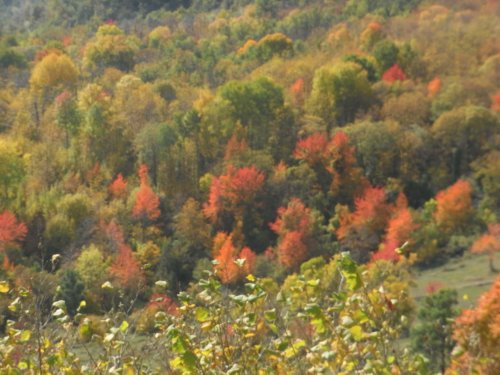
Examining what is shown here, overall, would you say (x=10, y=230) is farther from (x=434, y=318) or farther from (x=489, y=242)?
(x=489, y=242)

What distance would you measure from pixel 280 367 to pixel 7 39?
97917 mm

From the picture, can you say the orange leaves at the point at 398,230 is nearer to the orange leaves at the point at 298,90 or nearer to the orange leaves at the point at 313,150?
the orange leaves at the point at 313,150

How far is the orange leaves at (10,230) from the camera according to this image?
4600 centimetres

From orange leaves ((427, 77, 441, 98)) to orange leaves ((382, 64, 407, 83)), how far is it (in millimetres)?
3108

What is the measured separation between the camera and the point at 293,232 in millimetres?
48250

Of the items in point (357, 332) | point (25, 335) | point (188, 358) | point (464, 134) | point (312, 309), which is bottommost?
point (464, 134)

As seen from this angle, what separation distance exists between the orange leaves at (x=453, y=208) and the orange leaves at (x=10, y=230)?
27.6 meters

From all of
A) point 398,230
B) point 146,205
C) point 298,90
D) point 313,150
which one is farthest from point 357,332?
point 298,90

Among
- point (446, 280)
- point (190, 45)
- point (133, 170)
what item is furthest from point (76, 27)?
point (446, 280)

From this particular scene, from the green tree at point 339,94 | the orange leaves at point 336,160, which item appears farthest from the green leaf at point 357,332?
the green tree at point 339,94

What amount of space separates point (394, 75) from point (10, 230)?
37.0 m

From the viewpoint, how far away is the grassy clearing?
39.7 m

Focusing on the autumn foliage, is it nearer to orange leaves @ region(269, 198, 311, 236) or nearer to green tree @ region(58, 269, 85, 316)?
orange leaves @ region(269, 198, 311, 236)

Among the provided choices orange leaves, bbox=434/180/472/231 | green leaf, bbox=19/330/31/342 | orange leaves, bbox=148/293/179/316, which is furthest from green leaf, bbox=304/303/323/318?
orange leaves, bbox=434/180/472/231
